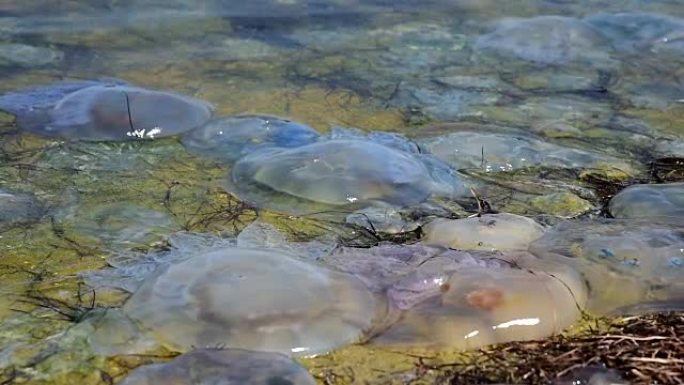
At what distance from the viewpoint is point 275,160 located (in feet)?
13.4

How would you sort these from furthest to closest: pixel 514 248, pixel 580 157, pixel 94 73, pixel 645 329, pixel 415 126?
pixel 94 73
pixel 415 126
pixel 580 157
pixel 514 248
pixel 645 329

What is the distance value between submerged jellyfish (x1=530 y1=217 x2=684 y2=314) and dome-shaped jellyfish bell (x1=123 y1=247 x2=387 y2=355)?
0.74 metres

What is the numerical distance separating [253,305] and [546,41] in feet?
13.1

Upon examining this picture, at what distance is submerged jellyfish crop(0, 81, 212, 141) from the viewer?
4.48m

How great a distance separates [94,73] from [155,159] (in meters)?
1.49

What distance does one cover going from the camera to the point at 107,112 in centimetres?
458

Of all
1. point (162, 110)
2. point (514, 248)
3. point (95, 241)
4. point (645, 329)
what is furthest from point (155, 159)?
point (645, 329)

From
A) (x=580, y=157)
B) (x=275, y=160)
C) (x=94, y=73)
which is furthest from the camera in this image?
(x=94, y=73)

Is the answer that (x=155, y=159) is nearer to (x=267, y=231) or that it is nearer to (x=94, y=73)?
(x=267, y=231)

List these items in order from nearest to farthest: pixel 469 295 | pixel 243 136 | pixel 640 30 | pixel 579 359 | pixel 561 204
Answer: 1. pixel 579 359
2. pixel 469 295
3. pixel 561 204
4. pixel 243 136
5. pixel 640 30

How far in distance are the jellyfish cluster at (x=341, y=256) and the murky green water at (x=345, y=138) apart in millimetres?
18

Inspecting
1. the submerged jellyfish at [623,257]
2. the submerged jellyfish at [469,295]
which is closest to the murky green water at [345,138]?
the submerged jellyfish at [623,257]

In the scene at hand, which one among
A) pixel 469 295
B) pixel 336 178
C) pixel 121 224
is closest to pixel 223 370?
pixel 469 295

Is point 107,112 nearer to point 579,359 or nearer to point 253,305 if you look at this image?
point 253,305
